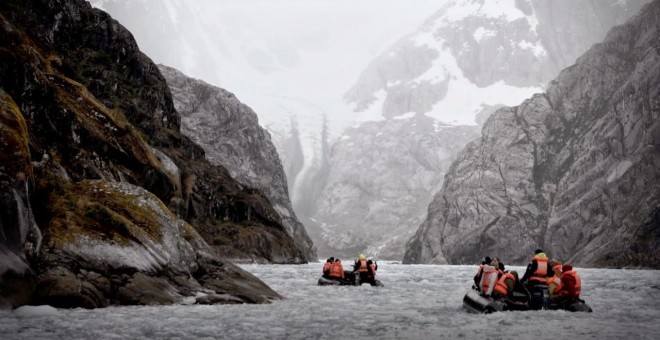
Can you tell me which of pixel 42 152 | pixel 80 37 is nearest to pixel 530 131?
pixel 80 37

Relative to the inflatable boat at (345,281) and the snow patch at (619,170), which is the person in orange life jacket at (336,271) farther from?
the snow patch at (619,170)

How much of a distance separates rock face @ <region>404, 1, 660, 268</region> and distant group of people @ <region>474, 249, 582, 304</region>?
94.0 metres

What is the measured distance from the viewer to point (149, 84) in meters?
A: 91.3

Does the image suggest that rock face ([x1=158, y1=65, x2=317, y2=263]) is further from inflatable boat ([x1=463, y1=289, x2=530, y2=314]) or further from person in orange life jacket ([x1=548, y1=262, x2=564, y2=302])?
inflatable boat ([x1=463, y1=289, x2=530, y2=314])

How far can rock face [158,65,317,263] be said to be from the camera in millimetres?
154875

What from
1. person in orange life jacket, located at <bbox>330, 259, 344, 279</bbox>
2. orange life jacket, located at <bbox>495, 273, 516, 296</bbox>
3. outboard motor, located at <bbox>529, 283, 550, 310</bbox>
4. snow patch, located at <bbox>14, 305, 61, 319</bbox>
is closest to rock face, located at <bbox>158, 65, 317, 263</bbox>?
person in orange life jacket, located at <bbox>330, 259, 344, 279</bbox>

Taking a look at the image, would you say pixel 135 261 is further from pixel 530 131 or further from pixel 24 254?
pixel 530 131

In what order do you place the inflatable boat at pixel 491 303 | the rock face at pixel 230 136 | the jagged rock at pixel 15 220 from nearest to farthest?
the jagged rock at pixel 15 220, the inflatable boat at pixel 491 303, the rock face at pixel 230 136

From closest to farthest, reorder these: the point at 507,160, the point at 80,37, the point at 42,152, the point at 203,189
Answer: the point at 42,152 → the point at 80,37 → the point at 203,189 → the point at 507,160

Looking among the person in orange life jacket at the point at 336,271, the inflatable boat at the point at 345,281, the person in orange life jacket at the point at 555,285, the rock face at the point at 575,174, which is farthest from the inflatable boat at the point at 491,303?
the rock face at the point at 575,174

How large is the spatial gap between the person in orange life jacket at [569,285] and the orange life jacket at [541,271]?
78cm

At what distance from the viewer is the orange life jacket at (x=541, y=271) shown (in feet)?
74.4

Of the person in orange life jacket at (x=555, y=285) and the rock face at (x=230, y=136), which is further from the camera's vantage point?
the rock face at (x=230, y=136)

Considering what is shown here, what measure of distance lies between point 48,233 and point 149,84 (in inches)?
3014
